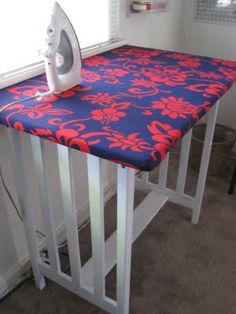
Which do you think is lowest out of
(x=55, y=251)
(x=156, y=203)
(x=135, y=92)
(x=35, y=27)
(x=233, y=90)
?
(x=156, y=203)

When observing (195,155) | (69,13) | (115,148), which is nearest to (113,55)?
(69,13)

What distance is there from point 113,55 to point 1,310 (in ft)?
3.90

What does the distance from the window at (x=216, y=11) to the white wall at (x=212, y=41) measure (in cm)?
3

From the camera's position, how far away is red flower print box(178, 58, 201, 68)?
134cm

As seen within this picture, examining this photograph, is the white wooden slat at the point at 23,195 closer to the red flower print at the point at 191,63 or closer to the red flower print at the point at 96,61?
the red flower print at the point at 96,61

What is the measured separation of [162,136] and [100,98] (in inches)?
11.7

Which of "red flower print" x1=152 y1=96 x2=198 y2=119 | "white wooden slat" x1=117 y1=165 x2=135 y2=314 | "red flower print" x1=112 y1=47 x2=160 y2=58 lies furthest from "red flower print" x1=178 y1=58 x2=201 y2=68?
"white wooden slat" x1=117 y1=165 x2=135 y2=314

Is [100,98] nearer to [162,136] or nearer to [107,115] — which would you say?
[107,115]

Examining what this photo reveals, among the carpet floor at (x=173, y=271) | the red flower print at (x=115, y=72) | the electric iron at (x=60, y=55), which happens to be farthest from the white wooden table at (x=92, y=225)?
the red flower print at (x=115, y=72)

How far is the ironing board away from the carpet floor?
106 millimetres

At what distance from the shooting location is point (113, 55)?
1.46 m

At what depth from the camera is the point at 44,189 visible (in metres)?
1.07

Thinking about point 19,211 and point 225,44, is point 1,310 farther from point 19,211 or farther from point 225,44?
point 225,44

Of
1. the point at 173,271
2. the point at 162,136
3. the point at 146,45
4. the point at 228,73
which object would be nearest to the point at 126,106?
the point at 162,136
